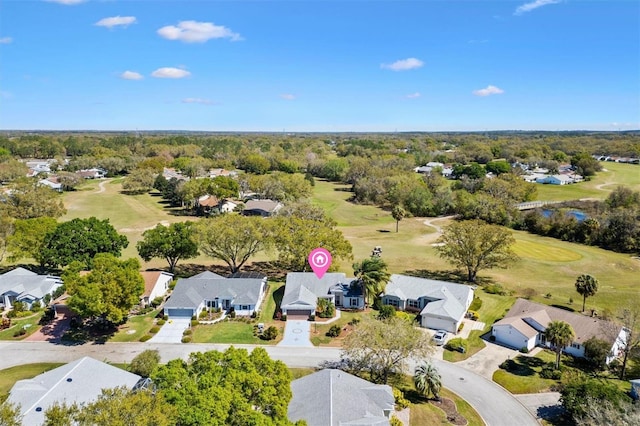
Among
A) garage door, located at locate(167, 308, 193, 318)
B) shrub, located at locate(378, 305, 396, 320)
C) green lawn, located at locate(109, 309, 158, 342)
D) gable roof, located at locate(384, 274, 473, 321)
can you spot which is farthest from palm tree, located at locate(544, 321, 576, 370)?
green lawn, located at locate(109, 309, 158, 342)

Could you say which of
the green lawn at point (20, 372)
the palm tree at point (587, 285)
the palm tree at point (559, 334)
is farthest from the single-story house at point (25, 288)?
the palm tree at point (587, 285)

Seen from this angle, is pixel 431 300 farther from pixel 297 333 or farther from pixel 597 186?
pixel 597 186

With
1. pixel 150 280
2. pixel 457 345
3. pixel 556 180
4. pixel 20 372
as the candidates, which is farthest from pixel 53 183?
pixel 556 180

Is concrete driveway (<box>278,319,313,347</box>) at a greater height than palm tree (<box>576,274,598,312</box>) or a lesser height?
lesser

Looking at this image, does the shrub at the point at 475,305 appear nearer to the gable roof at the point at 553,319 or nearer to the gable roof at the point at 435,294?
the gable roof at the point at 435,294

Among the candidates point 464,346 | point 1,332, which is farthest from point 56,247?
point 464,346

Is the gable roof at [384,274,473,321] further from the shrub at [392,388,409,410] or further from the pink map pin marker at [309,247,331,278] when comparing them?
the shrub at [392,388,409,410]

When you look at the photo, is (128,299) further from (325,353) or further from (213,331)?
(325,353)
